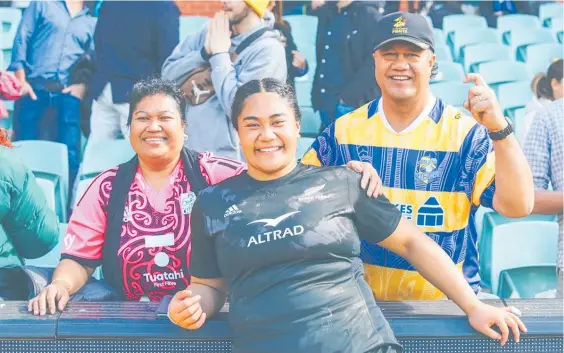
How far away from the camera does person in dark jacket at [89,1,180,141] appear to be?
203 inches

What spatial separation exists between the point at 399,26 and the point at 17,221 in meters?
1.53

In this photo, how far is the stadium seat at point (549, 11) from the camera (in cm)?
738

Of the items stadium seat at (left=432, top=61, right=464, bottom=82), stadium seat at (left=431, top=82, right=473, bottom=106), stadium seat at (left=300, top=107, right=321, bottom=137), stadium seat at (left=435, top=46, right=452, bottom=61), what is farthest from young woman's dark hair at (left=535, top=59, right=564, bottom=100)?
stadium seat at (left=300, top=107, right=321, bottom=137)

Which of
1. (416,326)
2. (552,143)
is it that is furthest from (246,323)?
(552,143)

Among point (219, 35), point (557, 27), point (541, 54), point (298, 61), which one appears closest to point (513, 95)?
point (541, 54)

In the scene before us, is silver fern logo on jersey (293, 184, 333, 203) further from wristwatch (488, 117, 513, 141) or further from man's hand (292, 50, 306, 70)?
man's hand (292, 50, 306, 70)

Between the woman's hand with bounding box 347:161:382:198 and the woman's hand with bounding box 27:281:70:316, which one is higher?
the woman's hand with bounding box 347:161:382:198

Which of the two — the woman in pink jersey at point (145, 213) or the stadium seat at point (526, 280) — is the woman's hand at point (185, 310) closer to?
the woman in pink jersey at point (145, 213)

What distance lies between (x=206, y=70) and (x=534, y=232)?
2.07 metres

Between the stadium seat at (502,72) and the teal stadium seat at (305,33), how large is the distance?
4.41ft

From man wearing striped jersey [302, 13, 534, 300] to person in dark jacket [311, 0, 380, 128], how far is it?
1.96 meters

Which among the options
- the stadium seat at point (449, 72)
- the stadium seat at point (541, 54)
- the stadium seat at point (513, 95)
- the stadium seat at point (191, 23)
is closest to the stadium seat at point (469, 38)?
the stadium seat at point (541, 54)

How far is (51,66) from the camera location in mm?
5719

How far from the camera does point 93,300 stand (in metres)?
2.90
